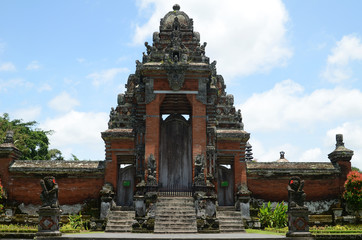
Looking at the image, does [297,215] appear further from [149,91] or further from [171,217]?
[149,91]

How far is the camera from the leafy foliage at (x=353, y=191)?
1972 centimetres

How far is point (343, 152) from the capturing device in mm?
21297

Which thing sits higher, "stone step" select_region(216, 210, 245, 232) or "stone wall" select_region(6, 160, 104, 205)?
"stone wall" select_region(6, 160, 104, 205)

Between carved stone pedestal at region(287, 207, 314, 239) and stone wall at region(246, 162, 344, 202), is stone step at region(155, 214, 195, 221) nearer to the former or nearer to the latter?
carved stone pedestal at region(287, 207, 314, 239)

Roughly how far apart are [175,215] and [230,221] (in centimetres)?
309

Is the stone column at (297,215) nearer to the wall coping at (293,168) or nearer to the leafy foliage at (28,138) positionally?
the wall coping at (293,168)

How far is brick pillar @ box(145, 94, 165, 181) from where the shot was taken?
752 inches

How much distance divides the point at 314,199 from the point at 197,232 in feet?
27.4

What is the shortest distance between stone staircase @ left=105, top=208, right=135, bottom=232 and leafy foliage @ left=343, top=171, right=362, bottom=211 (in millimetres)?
11223

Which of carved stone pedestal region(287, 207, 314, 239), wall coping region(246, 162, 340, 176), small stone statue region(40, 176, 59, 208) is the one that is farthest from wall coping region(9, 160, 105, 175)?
carved stone pedestal region(287, 207, 314, 239)

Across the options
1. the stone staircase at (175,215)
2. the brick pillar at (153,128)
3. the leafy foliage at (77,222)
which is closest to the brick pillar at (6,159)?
the leafy foliage at (77,222)

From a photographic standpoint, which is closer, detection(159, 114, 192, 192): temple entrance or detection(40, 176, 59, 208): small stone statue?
detection(40, 176, 59, 208): small stone statue

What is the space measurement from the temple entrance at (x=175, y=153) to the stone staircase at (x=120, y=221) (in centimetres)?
304

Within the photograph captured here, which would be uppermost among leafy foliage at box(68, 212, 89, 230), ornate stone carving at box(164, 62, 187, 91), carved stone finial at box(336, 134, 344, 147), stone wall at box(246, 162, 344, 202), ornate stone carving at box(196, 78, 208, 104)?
ornate stone carving at box(164, 62, 187, 91)
